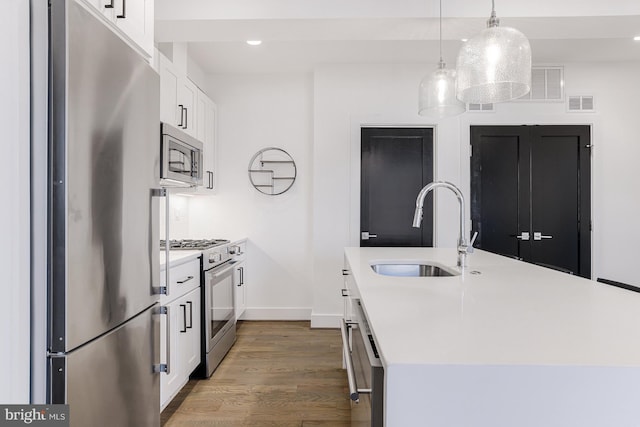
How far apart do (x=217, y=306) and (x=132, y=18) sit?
6.53 feet

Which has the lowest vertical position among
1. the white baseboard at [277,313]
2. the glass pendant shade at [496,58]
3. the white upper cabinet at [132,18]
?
the white baseboard at [277,313]

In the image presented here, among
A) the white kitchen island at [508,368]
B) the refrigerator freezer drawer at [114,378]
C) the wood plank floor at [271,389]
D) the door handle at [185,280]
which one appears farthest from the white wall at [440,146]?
the white kitchen island at [508,368]

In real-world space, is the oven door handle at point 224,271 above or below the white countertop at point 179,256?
below

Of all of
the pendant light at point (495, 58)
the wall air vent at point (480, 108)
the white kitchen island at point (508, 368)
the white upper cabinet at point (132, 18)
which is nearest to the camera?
the white kitchen island at point (508, 368)

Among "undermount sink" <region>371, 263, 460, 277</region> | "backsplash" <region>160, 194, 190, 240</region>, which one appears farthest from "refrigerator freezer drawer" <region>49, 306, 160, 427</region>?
"backsplash" <region>160, 194, 190, 240</region>

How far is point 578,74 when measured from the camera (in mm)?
3697

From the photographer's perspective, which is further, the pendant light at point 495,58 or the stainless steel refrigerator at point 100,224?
the pendant light at point 495,58

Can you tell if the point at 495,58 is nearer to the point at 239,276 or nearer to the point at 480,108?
the point at 480,108

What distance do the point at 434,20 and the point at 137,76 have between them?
190 cm

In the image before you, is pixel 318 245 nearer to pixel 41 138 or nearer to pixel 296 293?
pixel 296 293

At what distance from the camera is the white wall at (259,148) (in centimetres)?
400

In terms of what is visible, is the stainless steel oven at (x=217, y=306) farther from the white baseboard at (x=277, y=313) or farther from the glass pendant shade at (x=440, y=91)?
the glass pendant shade at (x=440, y=91)

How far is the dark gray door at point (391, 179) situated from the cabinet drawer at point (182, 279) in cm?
185
